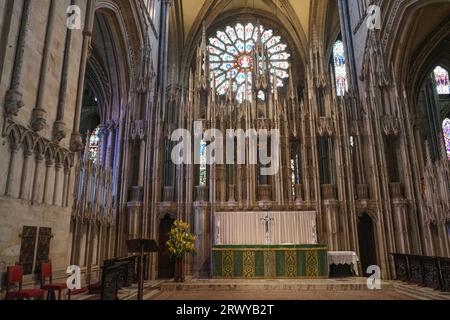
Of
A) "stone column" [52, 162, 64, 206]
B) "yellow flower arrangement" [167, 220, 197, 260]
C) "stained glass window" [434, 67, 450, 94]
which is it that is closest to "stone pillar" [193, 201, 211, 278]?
"yellow flower arrangement" [167, 220, 197, 260]

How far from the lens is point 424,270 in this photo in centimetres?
1054

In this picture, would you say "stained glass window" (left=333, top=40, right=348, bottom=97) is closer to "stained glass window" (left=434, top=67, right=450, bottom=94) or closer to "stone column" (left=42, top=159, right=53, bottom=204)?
"stained glass window" (left=434, top=67, right=450, bottom=94)

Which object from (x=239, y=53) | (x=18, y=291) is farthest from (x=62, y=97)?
(x=239, y=53)

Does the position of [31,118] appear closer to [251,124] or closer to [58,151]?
[58,151]

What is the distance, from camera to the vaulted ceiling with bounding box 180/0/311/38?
23266mm

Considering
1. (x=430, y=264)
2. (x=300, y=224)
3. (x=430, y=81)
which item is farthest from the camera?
(x=430, y=81)

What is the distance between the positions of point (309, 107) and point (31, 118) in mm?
11771

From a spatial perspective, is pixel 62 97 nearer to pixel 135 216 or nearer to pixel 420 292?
pixel 135 216

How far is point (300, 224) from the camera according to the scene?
14.4 m

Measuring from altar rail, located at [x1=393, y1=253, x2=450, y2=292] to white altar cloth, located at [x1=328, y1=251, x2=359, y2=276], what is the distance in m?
1.46

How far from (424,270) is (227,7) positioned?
2144 cm

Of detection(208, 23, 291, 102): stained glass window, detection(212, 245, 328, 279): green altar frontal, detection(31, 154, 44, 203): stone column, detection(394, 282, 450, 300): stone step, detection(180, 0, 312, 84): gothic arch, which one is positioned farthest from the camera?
detection(208, 23, 291, 102): stained glass window

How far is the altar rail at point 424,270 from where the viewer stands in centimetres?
952

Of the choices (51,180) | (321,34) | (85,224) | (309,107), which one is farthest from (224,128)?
(321,34)
